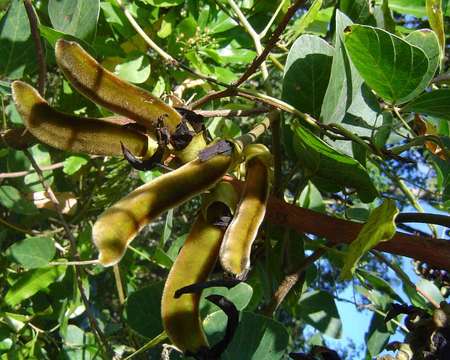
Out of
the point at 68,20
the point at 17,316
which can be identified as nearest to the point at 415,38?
the point at 68,20

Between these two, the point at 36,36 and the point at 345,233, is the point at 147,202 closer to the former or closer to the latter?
the point at 345,233

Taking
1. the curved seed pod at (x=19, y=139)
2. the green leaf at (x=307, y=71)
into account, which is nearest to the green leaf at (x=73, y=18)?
the curved seed pod at (x=19, y=139)

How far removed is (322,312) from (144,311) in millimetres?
400

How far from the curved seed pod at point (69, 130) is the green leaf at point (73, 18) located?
0.30 m

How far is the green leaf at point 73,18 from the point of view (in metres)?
0.83

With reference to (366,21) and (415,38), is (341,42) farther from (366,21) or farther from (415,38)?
(366,21)

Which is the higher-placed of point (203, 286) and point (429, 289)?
point (203, 286)

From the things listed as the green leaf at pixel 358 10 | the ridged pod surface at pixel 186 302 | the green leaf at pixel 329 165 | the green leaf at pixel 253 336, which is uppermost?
the green leaf at pixel 358 10

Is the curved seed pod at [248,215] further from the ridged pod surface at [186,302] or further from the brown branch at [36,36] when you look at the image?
the brown branch at [36,36]

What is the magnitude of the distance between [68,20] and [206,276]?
47 cm

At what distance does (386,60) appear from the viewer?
0.65m

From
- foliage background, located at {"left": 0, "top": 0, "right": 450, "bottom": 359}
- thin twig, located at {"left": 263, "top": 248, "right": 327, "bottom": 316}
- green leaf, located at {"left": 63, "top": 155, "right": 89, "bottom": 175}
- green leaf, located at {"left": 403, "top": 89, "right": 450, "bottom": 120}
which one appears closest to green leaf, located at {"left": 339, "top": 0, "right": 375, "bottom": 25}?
foliage background, located at {"left": 0, "top": 0, "right": 450, "bottom": 359}

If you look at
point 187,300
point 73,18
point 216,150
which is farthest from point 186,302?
point 73,18

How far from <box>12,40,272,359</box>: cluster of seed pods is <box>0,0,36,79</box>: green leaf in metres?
0.39
